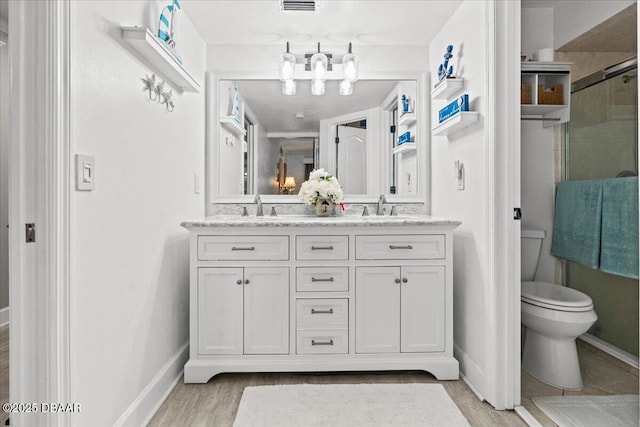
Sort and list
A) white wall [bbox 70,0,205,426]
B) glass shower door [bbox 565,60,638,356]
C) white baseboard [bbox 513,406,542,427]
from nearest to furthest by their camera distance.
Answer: white wall [bbox 70,0,205,426] → white baseboard [bbox 513,406,542,427] → glass shower door [bbox 565,60,638,356]

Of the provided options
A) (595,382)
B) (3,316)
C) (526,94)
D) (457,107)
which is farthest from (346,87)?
(3,316)

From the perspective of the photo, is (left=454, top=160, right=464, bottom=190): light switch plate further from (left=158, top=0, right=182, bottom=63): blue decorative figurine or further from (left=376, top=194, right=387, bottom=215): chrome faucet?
(left=158, top=0, right=182, bottom=63): blue decorative figurine

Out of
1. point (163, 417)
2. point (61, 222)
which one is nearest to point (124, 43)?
point (61, 222)

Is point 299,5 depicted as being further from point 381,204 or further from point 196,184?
point 381,204

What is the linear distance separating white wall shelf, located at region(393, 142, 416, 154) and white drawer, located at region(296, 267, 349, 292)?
1096 millimetres

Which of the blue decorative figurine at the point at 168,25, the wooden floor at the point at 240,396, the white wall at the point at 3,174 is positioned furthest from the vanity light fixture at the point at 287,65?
the white wall at the point at 3,174

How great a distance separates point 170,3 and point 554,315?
260 cm

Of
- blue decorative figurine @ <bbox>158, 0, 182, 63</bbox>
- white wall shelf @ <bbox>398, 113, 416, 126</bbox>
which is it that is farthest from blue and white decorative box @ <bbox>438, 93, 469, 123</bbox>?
blue decorative figurine @ <bbox>158, 0, 182, 63</bbox>

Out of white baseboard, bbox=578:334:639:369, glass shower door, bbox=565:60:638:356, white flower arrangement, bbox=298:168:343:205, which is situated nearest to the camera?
white baseboard, bbox=578:334:639:369

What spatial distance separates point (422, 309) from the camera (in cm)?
215

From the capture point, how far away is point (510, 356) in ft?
6.07

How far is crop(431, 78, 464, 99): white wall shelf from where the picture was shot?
2.22 meters

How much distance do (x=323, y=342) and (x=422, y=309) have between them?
58cm

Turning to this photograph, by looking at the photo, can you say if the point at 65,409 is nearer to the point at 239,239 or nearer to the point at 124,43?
the point at 239,239
